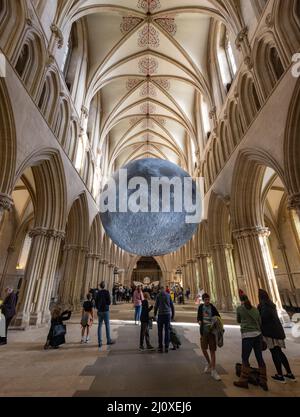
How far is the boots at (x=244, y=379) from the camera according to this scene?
2.78m

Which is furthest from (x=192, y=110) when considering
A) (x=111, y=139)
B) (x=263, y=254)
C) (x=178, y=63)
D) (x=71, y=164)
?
(x=263, y=254)

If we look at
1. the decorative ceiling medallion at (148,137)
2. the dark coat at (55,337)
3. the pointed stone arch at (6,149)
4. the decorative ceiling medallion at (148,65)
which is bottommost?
the dark coat at (55,337)

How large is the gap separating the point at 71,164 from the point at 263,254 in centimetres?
983

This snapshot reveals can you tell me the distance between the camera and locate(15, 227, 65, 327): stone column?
805cm

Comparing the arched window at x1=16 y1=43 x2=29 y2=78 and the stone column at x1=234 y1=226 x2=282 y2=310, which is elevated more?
the arched window at x1=16 y1=43 x2=29 y2=78

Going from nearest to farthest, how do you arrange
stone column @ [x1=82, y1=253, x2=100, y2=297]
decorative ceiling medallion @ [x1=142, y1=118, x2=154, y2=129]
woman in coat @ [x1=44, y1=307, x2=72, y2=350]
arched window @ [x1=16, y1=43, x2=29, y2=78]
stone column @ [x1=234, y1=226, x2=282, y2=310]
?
woman in coat @ [x1=44, y1=307, x2=72, y2=350]
arched window @ [x1=16, y1=43, x2=29, y2=78]
stone column @ [x1=234, y1=226, x2=282, y2=310]
stone column @ [x1=82, y1=253, x2=100, y2=297]
decorative ceiling medallion @ [x1=142, y1=118, x2=154, y2=129]

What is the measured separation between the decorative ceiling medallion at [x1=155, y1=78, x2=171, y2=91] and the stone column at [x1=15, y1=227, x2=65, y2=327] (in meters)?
14.0

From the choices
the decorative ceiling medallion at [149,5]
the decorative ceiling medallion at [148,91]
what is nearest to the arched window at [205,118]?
the decorative ceiling medallion at [148,91]

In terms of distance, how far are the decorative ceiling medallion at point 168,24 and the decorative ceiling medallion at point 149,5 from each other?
62cm

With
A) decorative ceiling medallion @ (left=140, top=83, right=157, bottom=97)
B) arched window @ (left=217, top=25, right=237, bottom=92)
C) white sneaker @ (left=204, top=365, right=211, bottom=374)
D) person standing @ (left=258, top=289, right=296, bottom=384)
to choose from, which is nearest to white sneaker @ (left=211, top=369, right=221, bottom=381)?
white sneaker @ (left=204, top=365, right=211, bottom=374)

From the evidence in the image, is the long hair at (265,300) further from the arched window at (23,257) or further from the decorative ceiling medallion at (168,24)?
the arched window at (23,257)

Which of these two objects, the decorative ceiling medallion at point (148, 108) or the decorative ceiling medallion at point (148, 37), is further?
the decorative ceiling medallion at point (148, 108)

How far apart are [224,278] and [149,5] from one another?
15974mm

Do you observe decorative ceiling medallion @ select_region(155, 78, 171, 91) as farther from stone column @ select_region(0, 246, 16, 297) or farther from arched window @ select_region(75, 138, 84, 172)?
stone column @ select_region(0, 246, 16, 297)
